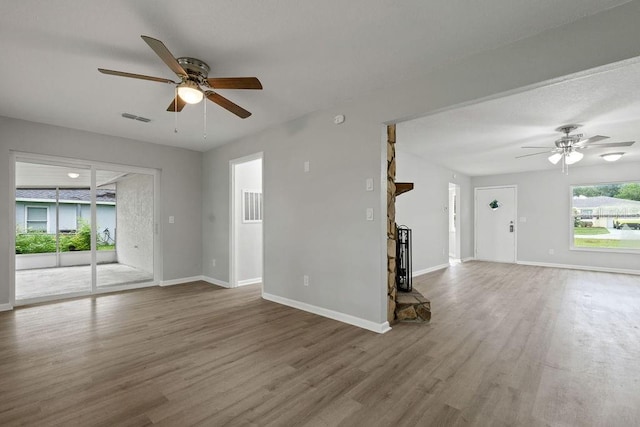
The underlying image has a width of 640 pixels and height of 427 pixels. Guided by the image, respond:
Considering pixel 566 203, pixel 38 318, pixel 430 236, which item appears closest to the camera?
pixel 38 318

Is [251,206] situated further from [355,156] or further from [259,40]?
[259,40]

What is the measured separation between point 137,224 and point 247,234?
2.05 meters

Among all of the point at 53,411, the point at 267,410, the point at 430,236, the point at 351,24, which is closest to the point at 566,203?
the point at 430,236

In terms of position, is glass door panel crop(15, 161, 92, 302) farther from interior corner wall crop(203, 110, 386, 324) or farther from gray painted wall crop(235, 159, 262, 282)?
interior corner wall crop(203, 110, 386, 324)

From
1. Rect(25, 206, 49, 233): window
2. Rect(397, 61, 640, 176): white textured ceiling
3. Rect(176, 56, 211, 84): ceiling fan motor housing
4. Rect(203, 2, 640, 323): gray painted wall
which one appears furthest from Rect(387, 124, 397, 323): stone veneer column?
Rect(25, 206, 49, 233): window

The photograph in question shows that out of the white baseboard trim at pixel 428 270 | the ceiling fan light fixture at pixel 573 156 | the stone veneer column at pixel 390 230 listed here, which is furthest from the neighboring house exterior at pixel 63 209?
the ceiling fan light fixture at pixel 573 156

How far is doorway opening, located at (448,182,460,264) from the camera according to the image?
311 inches

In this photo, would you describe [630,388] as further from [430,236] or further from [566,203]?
[566,203]

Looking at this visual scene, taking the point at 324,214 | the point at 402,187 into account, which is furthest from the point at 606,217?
the point at 324,214

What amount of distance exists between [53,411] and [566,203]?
938 cm

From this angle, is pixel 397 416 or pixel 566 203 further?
pixel 566 203

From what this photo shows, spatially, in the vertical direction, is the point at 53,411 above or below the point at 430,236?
below

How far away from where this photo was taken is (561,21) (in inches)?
76.8

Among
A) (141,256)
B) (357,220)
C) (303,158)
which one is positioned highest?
(303,158)
